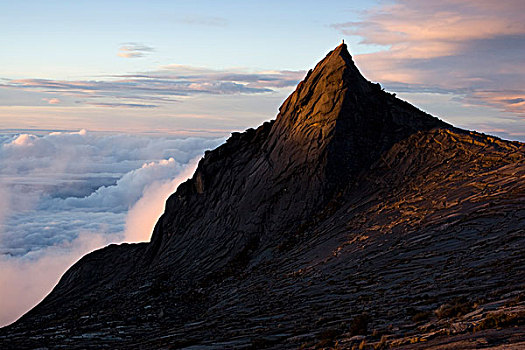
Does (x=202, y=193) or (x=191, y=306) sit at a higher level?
(x=202, y=193)

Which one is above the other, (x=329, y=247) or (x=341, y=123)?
(x=341, y=123)

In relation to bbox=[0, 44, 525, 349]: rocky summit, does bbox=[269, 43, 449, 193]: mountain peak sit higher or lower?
higher

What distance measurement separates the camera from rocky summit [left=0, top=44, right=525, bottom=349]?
20422mm

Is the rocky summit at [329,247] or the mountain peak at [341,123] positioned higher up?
the mountain peak at [341,123]

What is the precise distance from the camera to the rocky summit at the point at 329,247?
20.4 metres

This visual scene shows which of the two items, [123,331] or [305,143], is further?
[305,143]

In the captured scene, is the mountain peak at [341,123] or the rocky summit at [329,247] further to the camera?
the mountain peak at [341,123]

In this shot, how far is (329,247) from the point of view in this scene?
4066 centimetres

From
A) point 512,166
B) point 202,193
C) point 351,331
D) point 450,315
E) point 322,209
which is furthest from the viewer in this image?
point 202,193

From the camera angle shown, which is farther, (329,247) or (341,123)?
(341,123)

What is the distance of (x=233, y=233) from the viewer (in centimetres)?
5391

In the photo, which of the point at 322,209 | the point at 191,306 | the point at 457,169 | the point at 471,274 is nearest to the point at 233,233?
the point at 322,209

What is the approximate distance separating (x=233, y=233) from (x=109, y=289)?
A: 59.1 ft

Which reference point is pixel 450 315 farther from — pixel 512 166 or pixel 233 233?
pixel 233 233
